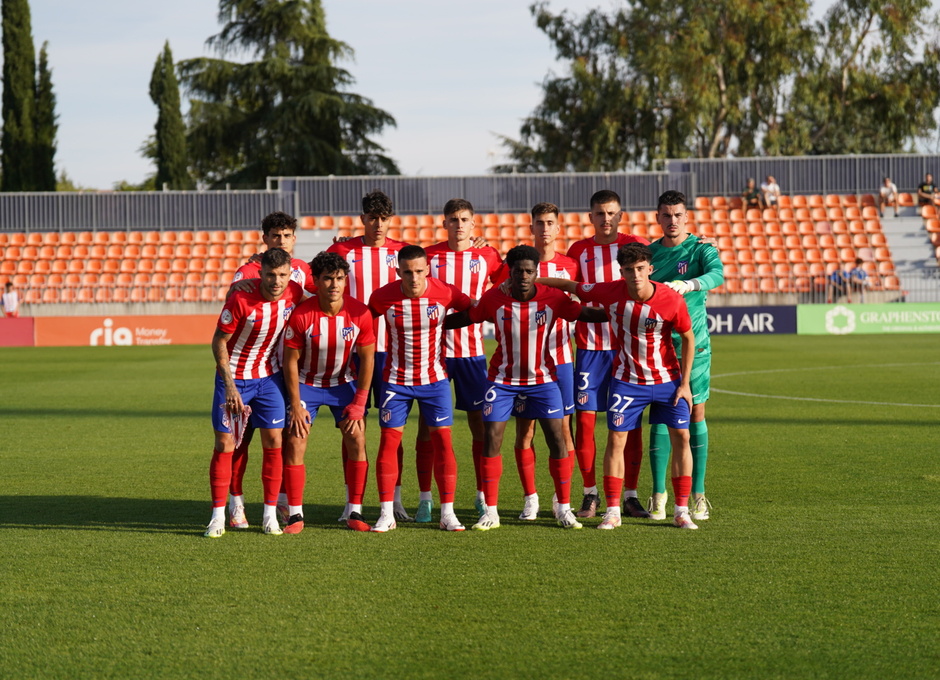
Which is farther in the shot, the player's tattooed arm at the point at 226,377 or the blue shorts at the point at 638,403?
the blue shorts at the point at 638,403

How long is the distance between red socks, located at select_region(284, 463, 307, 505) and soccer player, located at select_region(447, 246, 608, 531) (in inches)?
41.2

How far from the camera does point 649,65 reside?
4216 centimetres

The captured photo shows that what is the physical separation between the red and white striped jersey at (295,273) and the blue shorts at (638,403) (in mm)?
1980

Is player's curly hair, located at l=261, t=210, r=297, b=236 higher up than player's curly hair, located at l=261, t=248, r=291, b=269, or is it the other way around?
player's curly hair, located at l=261, t=210, r=297, b=236

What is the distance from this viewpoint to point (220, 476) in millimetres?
6215

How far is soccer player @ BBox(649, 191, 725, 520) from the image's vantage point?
644 cm

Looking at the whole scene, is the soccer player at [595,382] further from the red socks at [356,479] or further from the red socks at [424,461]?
the red socks at [356,479]

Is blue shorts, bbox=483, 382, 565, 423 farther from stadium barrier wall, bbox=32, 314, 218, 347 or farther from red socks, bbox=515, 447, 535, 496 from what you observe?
stadium barrier wall, bbox=32, 314, 218, 347

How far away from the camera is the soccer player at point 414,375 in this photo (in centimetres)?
623

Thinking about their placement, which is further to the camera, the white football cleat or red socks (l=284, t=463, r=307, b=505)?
the white football cleat

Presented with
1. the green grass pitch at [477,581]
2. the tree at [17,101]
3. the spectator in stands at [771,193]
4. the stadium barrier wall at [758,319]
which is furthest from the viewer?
the tree at [17,101]

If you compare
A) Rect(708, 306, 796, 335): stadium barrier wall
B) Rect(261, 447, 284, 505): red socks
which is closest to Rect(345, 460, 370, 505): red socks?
Rect(261, 447, 284, 505): red socks

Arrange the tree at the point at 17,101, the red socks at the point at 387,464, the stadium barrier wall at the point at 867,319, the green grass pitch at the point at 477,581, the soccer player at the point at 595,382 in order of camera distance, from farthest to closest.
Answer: the tree at the point at 17,101 < the stadium barrier wall at the point at 867,319 < the soccer player at the point at 595,382 < the red socks at the point at 387,464 < the green grass pitch at the point at 477,581

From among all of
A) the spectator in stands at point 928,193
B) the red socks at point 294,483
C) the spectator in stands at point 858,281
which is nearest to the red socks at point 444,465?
the red socks at point 294,483
